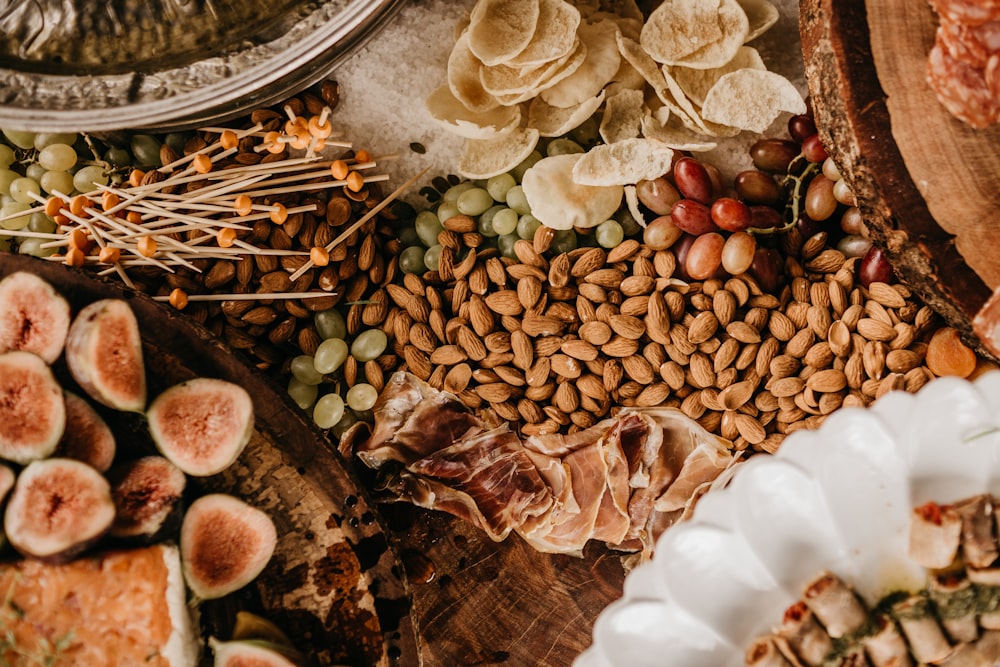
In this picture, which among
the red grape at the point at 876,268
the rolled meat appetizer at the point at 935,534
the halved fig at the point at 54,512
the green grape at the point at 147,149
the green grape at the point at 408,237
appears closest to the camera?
the rolled meat appetizer at the point at 935,534

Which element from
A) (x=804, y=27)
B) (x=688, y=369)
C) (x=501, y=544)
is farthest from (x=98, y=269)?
(x=804, y=27)

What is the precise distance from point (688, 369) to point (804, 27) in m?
0.65

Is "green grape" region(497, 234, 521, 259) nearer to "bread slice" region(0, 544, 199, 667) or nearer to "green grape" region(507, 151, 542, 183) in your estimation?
"green grape" region(507, 151, 542, 183)

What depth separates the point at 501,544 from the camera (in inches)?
61.1

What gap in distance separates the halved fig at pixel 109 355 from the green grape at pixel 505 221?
712 millimetres

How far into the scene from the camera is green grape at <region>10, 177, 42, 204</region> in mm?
1495

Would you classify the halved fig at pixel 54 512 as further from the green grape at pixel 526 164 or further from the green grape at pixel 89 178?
the green grape at pixel 526 164

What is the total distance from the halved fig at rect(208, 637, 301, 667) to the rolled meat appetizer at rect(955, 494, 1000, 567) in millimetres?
976

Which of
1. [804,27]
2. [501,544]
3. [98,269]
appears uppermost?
[804,27]

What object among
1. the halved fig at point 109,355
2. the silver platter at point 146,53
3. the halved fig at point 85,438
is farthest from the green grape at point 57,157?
the halved fig at point 85,438

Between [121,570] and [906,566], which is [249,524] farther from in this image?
[906,566]

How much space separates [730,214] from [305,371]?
90 cm

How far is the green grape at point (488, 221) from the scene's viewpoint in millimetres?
1565

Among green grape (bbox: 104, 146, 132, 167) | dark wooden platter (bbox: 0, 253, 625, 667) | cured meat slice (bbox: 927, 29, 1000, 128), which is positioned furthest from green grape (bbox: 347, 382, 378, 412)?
cured meat slice (bbox: 927, 29, 1000, 128)
